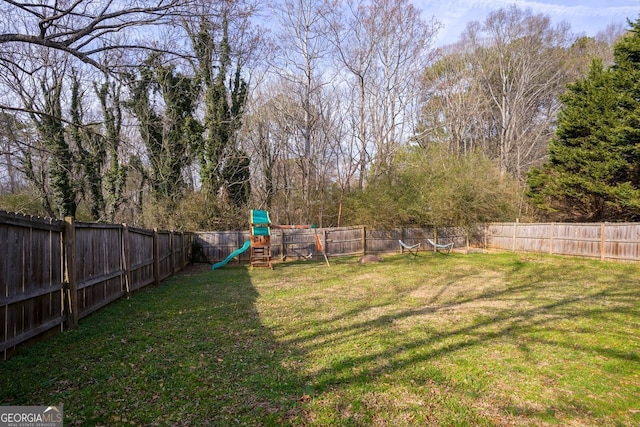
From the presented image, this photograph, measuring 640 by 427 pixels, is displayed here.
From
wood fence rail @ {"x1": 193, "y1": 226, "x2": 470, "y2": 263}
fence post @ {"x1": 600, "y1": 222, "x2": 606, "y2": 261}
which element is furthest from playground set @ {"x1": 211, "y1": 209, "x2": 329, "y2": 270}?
fence post @ {"x1": 600, "y1": 222, "x2": 606, "y2": 261}

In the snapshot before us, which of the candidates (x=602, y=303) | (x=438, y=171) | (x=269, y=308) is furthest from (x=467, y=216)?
(x=269, y=308)

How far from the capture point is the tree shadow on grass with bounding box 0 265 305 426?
269cm

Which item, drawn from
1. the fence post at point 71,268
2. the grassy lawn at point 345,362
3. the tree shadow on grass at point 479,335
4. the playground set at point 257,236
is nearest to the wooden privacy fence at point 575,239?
the tree shadow on grass at point 479,335

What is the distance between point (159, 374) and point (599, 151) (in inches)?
761

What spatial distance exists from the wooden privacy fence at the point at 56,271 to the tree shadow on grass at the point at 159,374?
0.26 m

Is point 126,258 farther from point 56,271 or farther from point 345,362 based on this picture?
point 345,362

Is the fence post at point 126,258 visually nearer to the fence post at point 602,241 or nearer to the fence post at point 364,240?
the fence post at point 364,240

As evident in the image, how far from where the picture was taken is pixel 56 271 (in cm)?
434

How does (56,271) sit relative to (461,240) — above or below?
above

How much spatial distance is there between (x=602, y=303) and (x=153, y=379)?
730 cm

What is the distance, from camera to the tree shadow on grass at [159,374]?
8.81 feet

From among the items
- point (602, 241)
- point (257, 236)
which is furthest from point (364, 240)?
point (602, 241)

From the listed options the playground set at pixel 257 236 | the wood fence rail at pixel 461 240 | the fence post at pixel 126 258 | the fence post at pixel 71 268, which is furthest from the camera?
the playground set at pixel 257 236

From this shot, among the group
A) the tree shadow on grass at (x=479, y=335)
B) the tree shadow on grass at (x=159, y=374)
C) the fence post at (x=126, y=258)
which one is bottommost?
the tree shadow on grass at (x=479, y=335)
